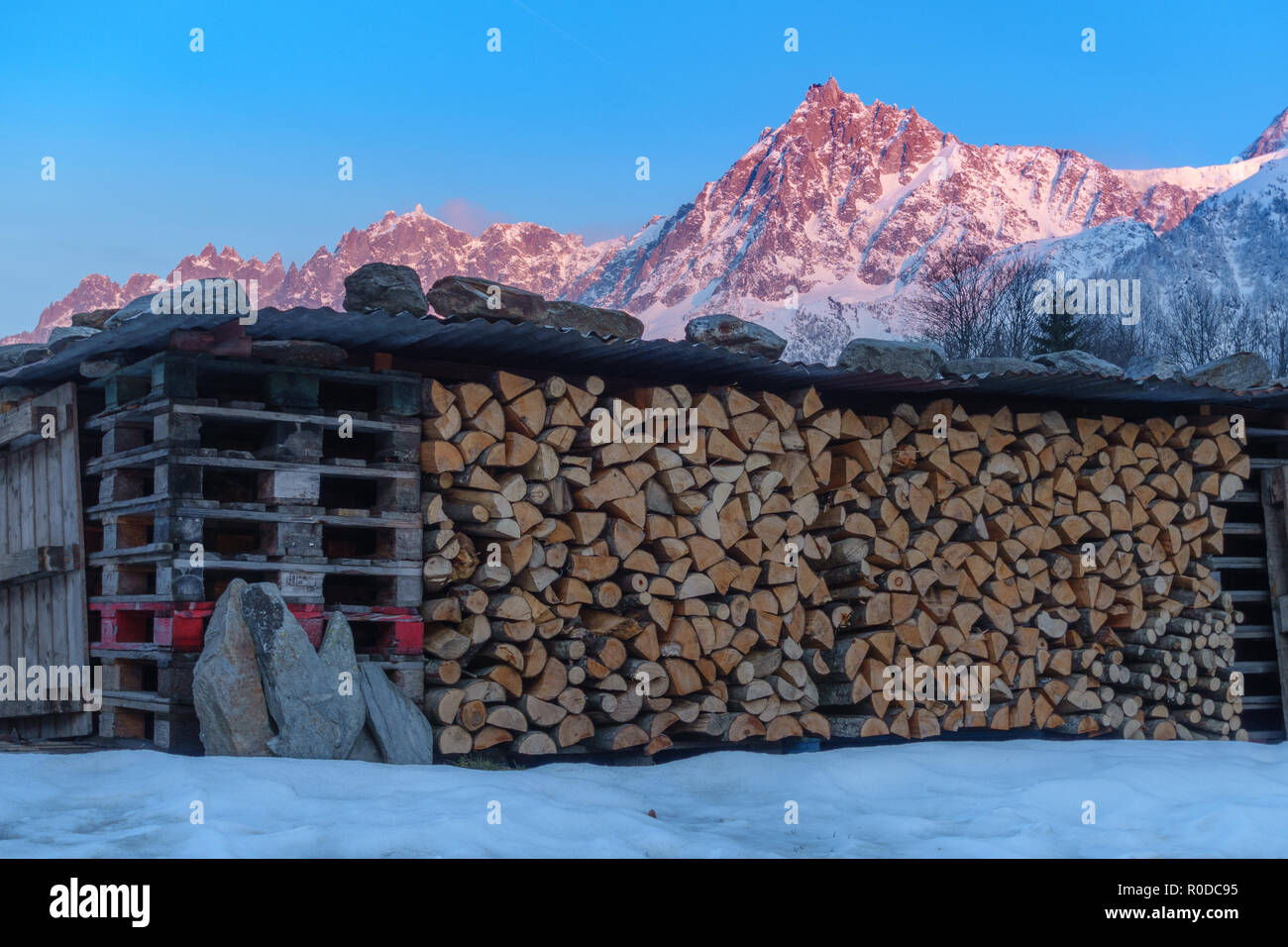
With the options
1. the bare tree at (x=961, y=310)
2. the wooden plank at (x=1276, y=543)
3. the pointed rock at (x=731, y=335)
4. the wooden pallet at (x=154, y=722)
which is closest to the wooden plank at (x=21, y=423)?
the wooden pallet at (x=154, y=722)

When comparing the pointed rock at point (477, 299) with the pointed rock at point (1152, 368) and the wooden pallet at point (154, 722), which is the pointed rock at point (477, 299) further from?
the pointed rock at point (1152, 368)

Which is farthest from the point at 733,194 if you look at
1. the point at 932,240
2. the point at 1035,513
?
the point at 1035,513

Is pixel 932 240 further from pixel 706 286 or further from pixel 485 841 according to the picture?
pixel 485 841

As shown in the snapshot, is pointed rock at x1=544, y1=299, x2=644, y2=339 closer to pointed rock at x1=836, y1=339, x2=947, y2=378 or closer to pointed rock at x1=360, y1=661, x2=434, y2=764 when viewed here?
→ pointed rock at x1=836, y1=339, x2=947, y2=378

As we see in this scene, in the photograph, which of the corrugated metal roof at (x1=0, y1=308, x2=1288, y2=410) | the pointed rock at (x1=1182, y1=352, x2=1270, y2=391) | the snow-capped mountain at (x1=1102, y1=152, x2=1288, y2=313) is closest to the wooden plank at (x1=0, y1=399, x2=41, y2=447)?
the corrugated metal roof at (x1=0, y1=308, x2=1288, y2=410)

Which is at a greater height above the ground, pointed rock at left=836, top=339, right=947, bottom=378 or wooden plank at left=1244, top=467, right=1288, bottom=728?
pointed rock at left=836, top=339, right=947, bottom=378

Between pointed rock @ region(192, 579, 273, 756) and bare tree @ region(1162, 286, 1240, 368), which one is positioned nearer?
pointed rock @ region(192, 579, 273, 756)

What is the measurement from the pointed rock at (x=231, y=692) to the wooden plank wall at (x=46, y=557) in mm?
1412

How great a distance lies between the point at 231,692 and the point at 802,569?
137 inches

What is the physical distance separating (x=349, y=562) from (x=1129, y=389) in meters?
5.15

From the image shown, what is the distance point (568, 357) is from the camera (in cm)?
671

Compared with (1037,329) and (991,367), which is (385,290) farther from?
(1037,329)

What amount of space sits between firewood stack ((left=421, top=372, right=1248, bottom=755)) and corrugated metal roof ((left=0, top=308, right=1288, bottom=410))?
0.19m

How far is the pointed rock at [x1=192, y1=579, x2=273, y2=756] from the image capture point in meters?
5.36
